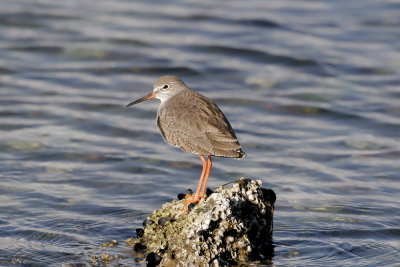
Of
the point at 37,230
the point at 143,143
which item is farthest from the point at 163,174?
the point at 37,230

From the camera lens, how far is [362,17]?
17.5 meters

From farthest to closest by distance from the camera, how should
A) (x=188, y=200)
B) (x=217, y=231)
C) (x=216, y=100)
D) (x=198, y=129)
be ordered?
(x=216, y=100), (x=198, y=129), (x=188, y=200), (x=217, y=231)

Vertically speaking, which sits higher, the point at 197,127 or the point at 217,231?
the point at 197,127

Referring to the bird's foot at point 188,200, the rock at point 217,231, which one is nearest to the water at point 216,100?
the rock at point 217,231

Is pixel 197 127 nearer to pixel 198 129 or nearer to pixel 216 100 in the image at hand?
pixel 198 129

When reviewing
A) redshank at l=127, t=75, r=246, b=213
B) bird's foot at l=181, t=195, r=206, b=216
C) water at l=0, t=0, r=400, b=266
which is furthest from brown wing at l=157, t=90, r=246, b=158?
water at l=0, t=0, r=400, b=266

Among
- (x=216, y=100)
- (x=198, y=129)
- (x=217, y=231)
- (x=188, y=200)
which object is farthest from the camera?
(x=216, y=100)

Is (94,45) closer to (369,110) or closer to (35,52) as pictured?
(35,52)

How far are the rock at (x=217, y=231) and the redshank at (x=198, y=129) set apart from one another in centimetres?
37

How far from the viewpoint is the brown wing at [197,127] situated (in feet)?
23.8

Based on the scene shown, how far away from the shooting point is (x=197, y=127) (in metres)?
7.57

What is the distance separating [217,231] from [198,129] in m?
1.42

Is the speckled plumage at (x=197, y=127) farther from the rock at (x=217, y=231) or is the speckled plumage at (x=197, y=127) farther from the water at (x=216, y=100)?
Result: the water at (x=216, y=100)

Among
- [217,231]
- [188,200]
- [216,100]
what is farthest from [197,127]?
[216,100]
